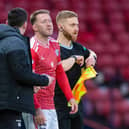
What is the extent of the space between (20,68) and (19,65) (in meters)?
0.02

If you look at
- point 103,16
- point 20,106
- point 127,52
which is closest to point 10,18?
point 20,106

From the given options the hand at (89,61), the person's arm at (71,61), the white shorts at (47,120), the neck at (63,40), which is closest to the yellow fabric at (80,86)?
the hand at (89,61)

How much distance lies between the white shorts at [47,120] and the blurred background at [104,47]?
310 centimetres

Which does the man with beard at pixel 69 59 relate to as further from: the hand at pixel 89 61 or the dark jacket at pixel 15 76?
the dark jacket at pixel 15 76

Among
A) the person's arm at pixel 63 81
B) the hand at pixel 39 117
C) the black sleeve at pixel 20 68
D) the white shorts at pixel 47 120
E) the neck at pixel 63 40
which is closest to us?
the black sleeve at pixel 20 68

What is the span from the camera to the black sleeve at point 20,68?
11.8ft

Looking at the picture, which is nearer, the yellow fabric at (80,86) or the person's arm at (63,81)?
the person's arm at (63,81)

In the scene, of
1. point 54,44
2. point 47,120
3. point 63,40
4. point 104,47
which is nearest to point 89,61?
point 63,40

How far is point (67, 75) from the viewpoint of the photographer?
473cm

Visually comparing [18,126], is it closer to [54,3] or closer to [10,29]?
[10,29]

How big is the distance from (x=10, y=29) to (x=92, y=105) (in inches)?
193

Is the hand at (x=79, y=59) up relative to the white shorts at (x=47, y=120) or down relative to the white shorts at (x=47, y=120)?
up

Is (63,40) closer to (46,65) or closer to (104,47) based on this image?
(46,65)

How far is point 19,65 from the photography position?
141 inches
